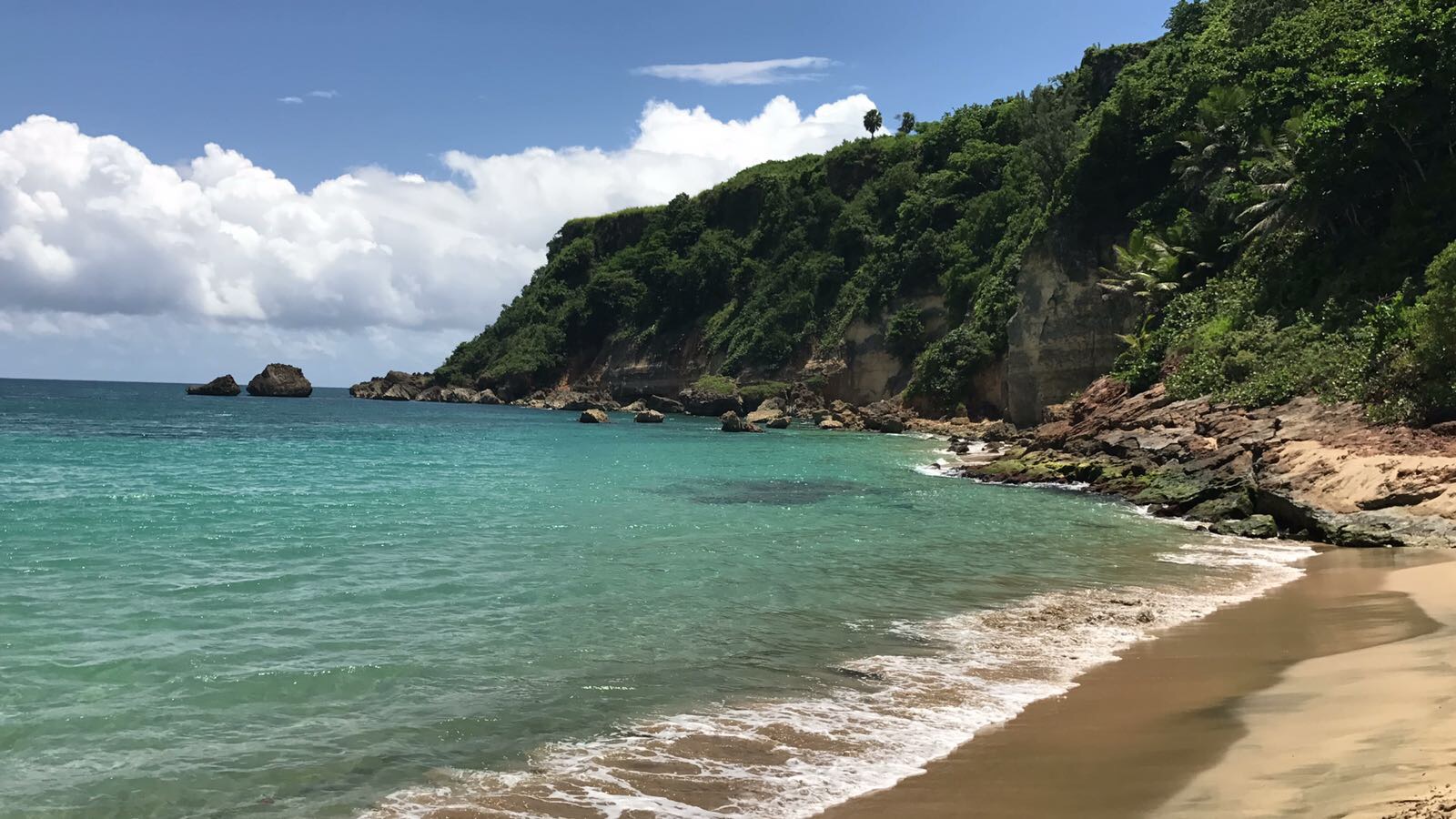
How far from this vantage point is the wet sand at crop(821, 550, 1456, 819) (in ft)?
18.1

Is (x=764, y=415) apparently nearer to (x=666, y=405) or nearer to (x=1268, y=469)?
(x=666, y=405)

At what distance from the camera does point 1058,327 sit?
45375 millimetres

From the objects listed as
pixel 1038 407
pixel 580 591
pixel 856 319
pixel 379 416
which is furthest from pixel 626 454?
pixel 379 416

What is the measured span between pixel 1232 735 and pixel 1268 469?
55.8ft

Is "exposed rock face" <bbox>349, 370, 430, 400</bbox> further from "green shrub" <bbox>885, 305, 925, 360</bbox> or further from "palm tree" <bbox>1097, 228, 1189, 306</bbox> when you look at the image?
"palm tree" <bbox>1097, 228, 1189, 306</bbox>

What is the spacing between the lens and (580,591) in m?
13.1

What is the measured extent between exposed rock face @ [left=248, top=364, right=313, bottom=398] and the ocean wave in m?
125

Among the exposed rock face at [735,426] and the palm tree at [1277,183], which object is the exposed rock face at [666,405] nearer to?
the exposed rock face at [735,426]

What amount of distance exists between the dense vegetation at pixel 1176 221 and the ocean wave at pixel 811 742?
1504 cm

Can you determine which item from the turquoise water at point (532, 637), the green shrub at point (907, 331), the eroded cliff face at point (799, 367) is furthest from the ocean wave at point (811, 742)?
the green shrub at point (907, 331)

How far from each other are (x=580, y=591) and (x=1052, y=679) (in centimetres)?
658

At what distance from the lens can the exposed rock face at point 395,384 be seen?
412ft

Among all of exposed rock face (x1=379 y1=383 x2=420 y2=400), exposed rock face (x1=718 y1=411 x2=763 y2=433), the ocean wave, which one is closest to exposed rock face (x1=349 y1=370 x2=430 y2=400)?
exposed rock face (x1=379 y1=383 x2=420 y2=400)

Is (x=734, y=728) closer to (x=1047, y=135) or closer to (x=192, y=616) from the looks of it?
(x=192, y=616)
